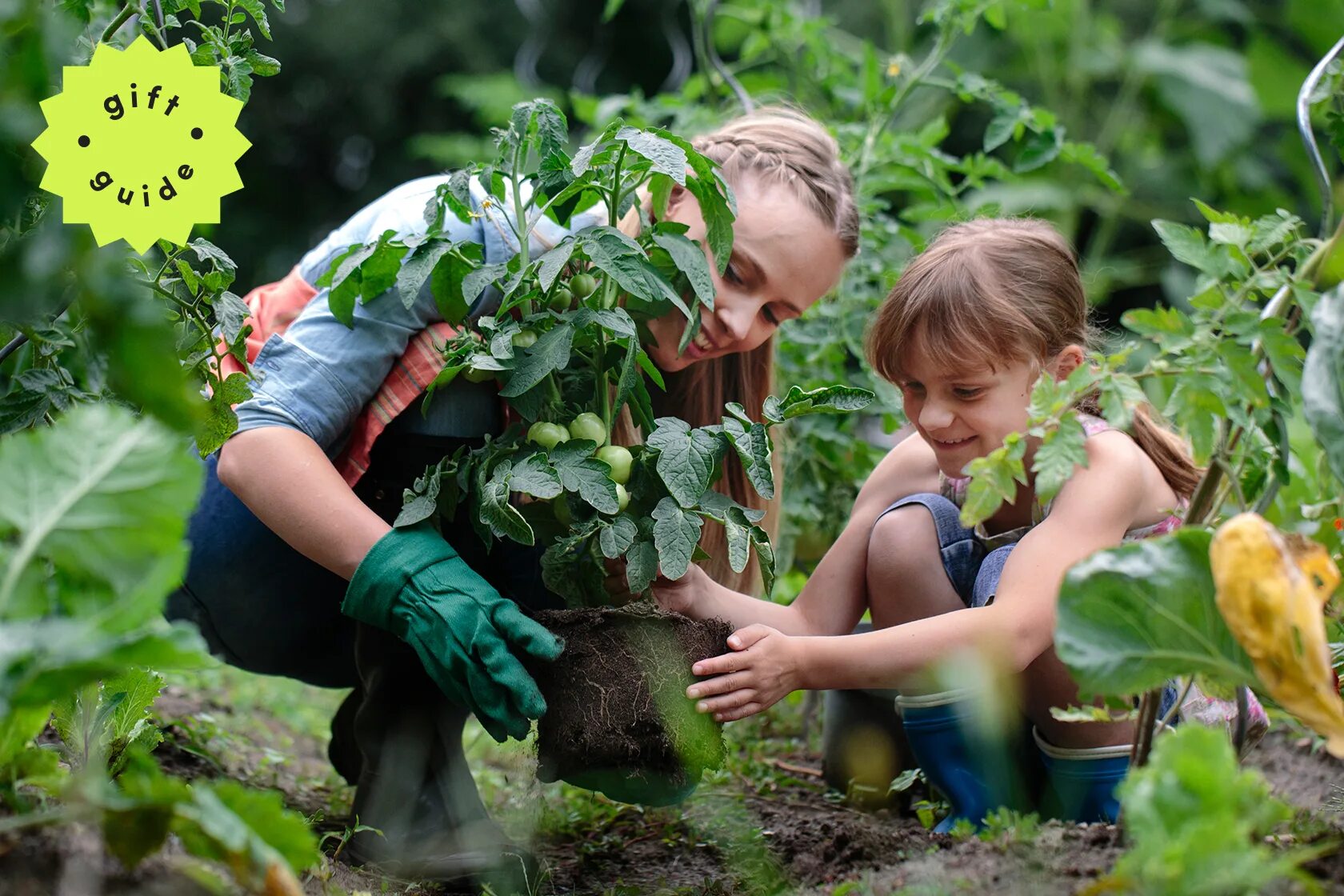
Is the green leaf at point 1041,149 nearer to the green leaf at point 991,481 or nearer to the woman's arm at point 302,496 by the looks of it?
the green leaf at point 991,481

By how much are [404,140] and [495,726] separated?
5.55 m

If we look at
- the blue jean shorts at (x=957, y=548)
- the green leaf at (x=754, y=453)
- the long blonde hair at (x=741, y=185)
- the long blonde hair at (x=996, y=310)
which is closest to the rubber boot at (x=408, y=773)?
the long blonde hair at (x=741, y=185)

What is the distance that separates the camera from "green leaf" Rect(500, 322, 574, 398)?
1.20m

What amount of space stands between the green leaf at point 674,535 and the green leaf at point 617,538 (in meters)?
0.03

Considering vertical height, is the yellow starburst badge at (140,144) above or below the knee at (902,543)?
above

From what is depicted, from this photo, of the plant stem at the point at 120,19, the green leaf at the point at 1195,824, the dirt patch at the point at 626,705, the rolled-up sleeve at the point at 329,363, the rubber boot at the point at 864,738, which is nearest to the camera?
the green leaf at the point at 1195,824

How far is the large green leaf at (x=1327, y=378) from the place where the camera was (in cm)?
90

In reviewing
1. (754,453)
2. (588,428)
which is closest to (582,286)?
(588,428)

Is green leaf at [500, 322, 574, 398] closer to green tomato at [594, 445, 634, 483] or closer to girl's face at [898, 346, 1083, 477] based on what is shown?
green tomato at [594, 445, 634, 483]

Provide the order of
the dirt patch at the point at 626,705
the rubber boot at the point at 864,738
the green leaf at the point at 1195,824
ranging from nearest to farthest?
1. the green leaf at the point at 1195,824
2. the dirt patch at the point at 626,705
3. the rubber boot at the point at 864,738

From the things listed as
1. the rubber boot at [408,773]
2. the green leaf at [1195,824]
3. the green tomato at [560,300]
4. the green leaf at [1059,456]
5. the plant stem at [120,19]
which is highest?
the plant stem at [120,19]

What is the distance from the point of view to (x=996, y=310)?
1.45 m

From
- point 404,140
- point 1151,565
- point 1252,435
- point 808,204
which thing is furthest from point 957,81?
point 404,140

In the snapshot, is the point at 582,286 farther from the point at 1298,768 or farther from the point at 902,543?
the point at 1298,768
